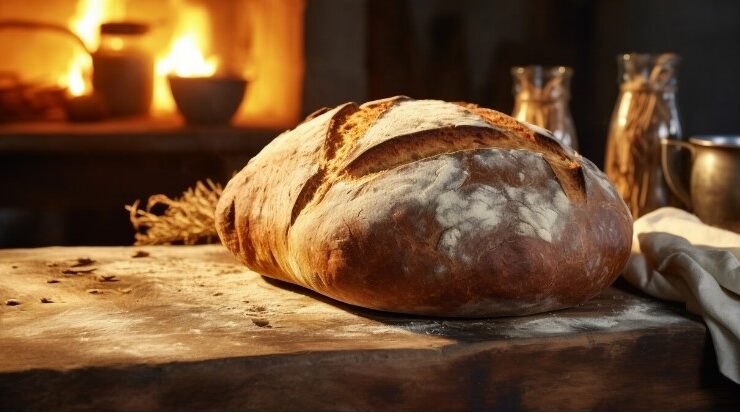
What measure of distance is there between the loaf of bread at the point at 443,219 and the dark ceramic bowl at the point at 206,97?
1.36 meters

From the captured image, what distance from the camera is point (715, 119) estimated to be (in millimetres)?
2586

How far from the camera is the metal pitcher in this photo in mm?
1475

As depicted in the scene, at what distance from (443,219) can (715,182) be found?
2.24 ft

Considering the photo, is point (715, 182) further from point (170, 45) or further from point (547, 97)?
point (170, 45)

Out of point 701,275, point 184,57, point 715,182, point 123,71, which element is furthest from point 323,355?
point 184,57

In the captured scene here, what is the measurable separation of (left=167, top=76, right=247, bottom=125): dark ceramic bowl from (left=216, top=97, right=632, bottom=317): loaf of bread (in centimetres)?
136

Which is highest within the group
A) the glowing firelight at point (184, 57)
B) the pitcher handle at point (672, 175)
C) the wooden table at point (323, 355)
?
the glowing firelight at point (184, 57)

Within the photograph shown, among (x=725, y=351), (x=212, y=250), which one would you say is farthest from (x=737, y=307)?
(x=212, y=250)

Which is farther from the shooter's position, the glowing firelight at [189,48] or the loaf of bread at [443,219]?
the glowing firelight at [189,48]

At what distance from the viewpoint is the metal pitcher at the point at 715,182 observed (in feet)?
4.84

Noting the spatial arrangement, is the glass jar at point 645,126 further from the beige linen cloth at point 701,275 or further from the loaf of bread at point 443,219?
the loaf of bread at point 443,219

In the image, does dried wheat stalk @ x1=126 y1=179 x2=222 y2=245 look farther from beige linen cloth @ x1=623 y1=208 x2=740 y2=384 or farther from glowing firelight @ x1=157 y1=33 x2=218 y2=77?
glowing firelight @ x1=157 y1=33 x2=218 y2=77

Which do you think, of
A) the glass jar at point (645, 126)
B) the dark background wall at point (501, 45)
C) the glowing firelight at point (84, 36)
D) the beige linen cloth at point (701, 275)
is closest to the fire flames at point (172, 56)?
the glowing firelight at point (84, 36)

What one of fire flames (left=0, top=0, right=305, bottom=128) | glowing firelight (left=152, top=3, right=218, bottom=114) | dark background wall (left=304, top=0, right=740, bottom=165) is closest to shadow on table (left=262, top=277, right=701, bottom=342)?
dark background wall (left=304, top=0, right=740, bottom=165)
